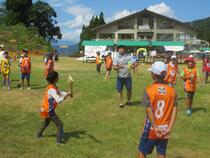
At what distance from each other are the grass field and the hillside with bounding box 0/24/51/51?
40031mm

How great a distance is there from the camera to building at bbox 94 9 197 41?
71375 millimetres

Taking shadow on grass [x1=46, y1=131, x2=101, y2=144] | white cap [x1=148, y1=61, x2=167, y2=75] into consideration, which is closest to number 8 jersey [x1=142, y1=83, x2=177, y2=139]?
white cap [x1=148, y1=61, x2=167, y2=75]

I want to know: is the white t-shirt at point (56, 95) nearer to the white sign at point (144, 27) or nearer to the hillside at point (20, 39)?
the hillside at point (20, 39)

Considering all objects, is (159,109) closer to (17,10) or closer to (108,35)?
(108,35)

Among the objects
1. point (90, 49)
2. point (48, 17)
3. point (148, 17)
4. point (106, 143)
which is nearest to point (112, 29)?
point (148, 17)

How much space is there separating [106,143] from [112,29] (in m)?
63.5

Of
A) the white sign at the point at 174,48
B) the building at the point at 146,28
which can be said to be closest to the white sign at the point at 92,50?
the white sign at the point at 174,48

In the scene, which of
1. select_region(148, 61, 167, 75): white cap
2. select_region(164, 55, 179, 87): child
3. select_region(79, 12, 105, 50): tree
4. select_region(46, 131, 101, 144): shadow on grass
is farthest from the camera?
select_region(79, 12, 105, 50): tree

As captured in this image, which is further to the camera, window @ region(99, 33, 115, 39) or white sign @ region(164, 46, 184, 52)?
window @ region(99, 33, 115, 39)

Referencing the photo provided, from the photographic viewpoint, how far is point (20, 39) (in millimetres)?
57500

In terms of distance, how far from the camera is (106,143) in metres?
9.22

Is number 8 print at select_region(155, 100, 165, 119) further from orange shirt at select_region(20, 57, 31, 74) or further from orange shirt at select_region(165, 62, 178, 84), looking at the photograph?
orange shirt at select_region(20, 57, 31, 74)

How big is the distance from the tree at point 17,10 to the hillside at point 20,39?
7.98 metres

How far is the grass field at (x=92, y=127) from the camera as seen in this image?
8586 mm
